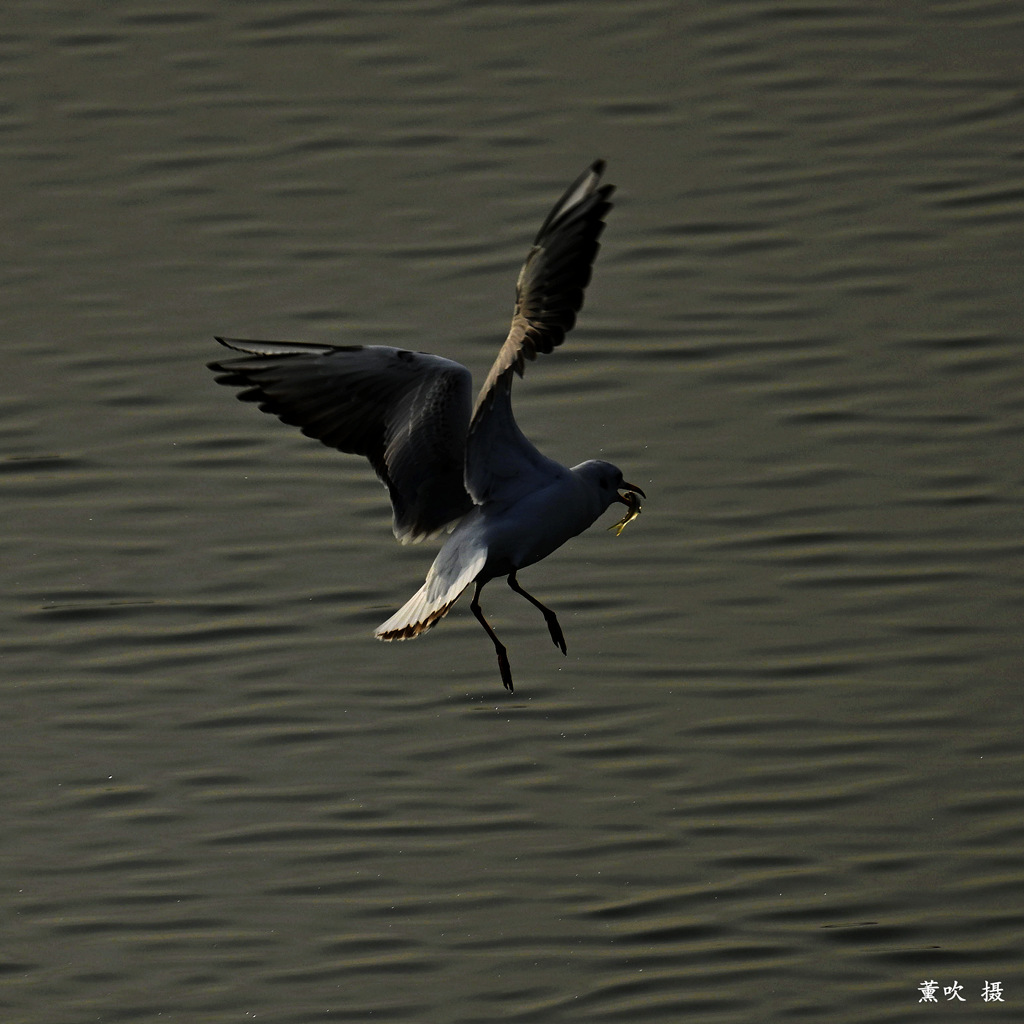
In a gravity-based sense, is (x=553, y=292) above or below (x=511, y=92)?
below

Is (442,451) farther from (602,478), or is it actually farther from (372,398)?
(602,478)

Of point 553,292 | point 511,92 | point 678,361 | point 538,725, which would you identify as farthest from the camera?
point 511,92

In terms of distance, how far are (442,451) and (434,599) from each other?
0.76m

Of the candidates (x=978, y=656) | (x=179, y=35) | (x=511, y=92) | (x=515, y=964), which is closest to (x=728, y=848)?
(x=515, y=964)

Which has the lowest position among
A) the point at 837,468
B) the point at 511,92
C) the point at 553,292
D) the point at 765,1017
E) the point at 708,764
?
the point at 765,1017

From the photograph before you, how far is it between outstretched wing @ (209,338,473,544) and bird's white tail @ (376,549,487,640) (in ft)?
1.69

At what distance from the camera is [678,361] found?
468 inches

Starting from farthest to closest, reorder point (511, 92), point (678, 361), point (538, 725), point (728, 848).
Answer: point (511, 92) → point (678, 361) → point (538, 725) → point (728, 848)

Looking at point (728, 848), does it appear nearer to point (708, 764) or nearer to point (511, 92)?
point (708, 764)

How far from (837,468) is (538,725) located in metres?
2.50

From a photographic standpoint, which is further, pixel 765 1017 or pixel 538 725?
pixel 538 725
